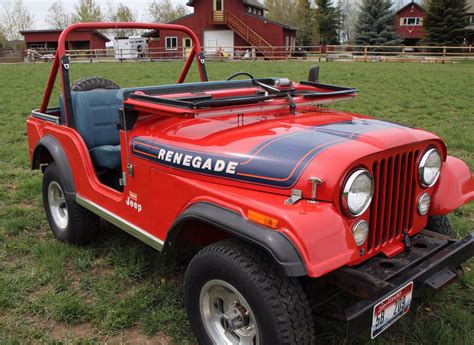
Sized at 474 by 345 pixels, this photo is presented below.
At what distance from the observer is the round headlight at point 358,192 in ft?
6.95

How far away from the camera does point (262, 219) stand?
208cm

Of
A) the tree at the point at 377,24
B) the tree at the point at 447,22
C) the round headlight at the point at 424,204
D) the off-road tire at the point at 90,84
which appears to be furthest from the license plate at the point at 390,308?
the tree at the point at 377,24

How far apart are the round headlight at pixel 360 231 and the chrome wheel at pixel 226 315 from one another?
590 millimetres

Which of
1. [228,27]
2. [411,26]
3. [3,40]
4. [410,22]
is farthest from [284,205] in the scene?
[3,40]

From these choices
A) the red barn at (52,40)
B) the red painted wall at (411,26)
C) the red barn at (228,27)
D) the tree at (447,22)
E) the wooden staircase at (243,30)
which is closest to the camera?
the tree at (447,22)

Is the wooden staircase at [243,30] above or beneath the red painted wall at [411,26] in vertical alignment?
beneath

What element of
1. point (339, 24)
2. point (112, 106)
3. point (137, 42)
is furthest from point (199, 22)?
point (112, 106)

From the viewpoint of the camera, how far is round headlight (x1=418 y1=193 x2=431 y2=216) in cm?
261

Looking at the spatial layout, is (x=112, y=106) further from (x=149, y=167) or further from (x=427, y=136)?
(x=427, y=136)

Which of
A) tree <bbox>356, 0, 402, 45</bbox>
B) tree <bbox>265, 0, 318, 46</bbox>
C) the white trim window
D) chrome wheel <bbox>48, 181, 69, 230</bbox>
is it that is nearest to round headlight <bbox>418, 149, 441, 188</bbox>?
chrome wheel <bbox>48, 181, 69, 230</bbox>

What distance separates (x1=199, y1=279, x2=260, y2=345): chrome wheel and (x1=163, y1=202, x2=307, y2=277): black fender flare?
11.7 inches

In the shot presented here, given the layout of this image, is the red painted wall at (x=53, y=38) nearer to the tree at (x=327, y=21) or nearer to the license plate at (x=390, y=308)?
the tree at (x=327, y=21)

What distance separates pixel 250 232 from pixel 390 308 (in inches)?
29.6

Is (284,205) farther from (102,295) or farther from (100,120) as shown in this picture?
(100,120)
